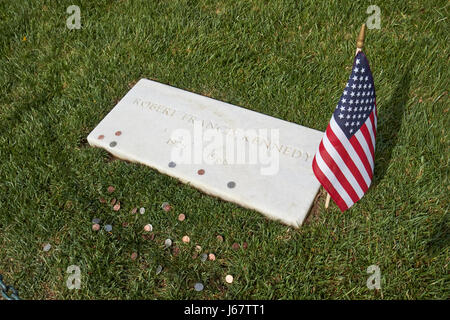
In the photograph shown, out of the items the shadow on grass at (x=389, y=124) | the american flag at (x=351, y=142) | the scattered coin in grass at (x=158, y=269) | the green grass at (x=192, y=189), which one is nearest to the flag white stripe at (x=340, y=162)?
the american flag at (x=351, y=142)

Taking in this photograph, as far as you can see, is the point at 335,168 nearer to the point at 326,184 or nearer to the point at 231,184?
the point at 326,184

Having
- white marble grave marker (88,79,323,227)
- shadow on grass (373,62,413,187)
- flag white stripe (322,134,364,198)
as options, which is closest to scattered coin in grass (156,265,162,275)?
white marble grave marker (88,79,323,227)

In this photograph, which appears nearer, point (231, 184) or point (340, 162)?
point (340, 162)

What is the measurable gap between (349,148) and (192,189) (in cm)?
121

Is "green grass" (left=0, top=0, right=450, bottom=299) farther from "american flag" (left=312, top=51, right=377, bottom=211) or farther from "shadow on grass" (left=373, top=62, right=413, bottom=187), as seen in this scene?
"american flag" (left=312, top=51, right=377, bottom=211)

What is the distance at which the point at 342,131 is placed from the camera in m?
2.23

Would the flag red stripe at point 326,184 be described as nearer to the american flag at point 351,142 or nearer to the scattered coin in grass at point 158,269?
the american flag at point 351,142

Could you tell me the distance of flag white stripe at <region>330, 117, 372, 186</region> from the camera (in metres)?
2.24

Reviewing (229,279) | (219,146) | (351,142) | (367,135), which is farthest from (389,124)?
(229,279)

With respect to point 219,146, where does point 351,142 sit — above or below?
above

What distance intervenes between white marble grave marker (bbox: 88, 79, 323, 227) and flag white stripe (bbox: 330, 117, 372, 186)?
459 mm

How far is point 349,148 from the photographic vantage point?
2.30m
